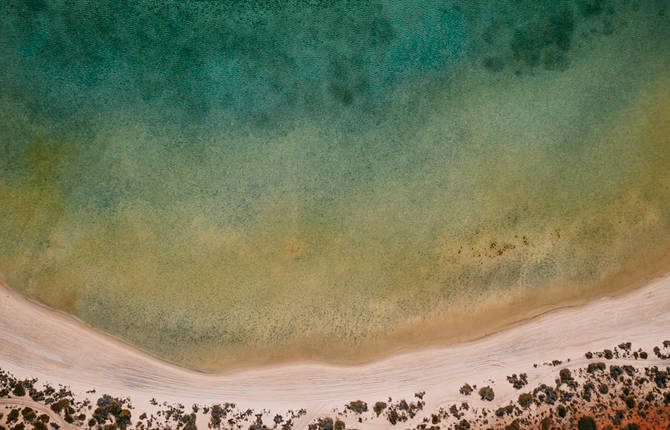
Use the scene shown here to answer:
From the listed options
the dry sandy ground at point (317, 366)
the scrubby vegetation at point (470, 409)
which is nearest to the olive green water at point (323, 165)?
the dry sandy ground at point (317, 366)

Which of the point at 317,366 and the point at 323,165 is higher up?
the point at 323,165

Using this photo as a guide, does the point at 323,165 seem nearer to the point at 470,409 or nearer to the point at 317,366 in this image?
the point at 317,366

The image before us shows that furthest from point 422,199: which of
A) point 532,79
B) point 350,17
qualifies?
point 350,17

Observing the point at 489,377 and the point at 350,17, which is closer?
the point at 489,377

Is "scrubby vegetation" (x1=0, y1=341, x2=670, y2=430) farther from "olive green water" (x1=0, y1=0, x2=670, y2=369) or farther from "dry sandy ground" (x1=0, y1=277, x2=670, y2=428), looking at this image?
"olive green water" (x1=0, y1=0, x2=670, y2=369)

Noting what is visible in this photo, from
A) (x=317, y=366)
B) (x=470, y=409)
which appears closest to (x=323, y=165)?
(x=317, y=366)

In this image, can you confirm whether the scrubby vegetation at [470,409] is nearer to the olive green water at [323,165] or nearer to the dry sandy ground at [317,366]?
the dry sandy ground at [317,366]

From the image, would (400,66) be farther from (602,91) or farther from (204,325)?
(204,325)
